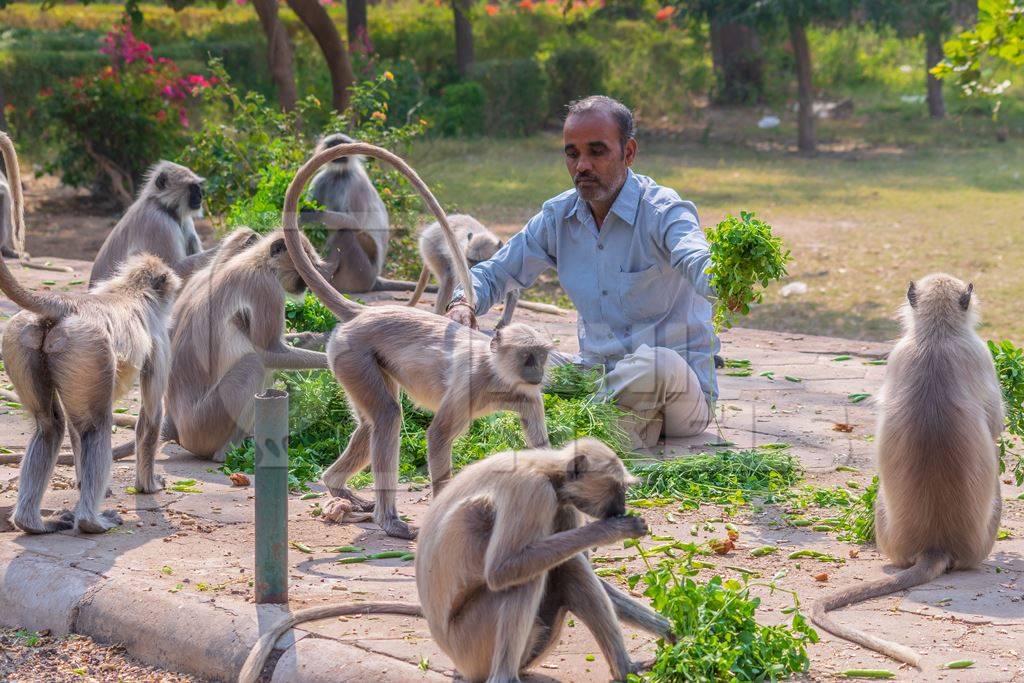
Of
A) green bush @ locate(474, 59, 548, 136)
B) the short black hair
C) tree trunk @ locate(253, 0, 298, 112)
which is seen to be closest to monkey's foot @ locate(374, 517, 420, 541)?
the short black hair

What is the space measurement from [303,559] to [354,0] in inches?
594

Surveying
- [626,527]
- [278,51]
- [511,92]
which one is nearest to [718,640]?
[626,527]

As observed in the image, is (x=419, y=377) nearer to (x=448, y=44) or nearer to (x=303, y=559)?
(x=303, y=559)

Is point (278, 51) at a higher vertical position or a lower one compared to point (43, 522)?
higher

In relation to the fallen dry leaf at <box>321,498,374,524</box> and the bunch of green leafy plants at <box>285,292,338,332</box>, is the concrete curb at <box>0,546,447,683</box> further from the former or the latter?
the bunch of green leafy plants at <box>285,292,338,332</box>

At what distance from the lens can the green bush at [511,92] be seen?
21172 mm

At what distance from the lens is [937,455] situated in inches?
157

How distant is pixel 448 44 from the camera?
77.6 feet

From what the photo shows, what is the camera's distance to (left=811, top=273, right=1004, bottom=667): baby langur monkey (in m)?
3.98

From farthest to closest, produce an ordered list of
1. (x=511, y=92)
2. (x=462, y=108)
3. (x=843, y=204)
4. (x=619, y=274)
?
(x=511, y=92)
(x=462, y=108)
(x=843, y=204)
(x=619, y=274)

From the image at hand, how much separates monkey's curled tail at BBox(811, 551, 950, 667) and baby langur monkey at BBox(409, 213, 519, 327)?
3663 millimetres

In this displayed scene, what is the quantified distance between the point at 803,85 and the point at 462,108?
5.51m

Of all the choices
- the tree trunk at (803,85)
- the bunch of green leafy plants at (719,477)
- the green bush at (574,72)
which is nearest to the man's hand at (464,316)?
the bunch of green leafy plants at (719,477)

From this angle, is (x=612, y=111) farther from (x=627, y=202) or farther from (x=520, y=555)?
(x=520, y=555)
